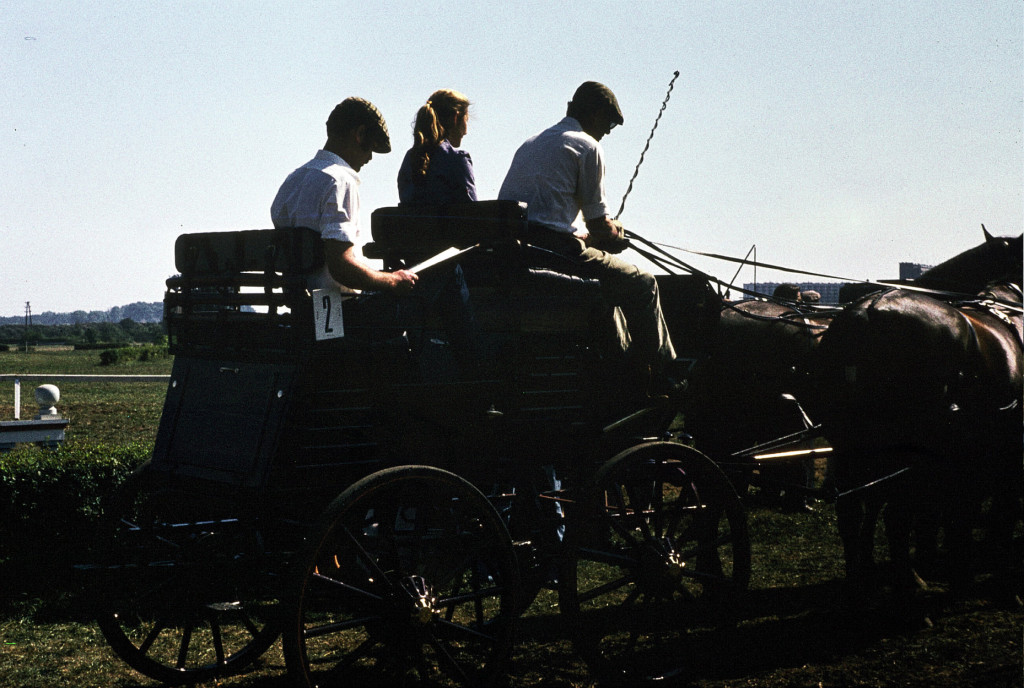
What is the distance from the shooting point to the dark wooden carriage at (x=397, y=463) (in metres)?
3.86

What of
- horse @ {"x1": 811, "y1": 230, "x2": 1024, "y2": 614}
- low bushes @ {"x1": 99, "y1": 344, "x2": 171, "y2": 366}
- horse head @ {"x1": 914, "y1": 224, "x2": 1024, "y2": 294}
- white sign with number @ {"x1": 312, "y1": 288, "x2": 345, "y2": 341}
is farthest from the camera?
low bushes @ {"x1": 99, "y1": 344, "x2": 171, "y2": 366}

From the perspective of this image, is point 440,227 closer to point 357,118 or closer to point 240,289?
point 357,118

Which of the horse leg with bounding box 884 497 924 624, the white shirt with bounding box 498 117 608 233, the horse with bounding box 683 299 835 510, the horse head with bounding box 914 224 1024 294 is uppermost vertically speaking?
the white shirt with bounding box 498 117 608 233

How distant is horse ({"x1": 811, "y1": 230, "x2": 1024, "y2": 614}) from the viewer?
6207 mm

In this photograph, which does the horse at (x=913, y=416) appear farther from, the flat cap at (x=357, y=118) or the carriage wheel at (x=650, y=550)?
the flat cap at (x=357, y=118)

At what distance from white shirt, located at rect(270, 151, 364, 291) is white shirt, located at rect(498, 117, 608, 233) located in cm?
114

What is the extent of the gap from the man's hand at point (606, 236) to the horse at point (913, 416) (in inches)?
84.0

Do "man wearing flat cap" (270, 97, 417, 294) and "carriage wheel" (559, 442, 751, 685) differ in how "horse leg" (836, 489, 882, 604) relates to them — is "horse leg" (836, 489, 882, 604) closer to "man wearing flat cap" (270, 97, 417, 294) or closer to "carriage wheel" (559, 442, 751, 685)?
"carriage wheel" (559, 442, 751, 685)

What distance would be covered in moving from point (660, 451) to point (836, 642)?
80.8 inches

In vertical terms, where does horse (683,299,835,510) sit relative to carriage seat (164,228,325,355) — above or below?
below

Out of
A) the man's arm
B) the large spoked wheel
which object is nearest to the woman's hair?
the man's arm

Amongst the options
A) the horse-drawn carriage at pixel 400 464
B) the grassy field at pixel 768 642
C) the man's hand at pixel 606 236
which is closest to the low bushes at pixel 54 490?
the grassy field at pixel 768 642

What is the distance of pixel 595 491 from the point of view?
14.3 feet

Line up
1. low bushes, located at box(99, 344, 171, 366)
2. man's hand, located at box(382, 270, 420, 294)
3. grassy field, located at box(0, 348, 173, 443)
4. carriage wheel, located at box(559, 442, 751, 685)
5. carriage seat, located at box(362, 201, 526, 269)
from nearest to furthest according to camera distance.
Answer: man's hand, located at box(382, 270, 420, 294), carriage wheel, located at box(559, 442, 751, 685), carriage seat, located at box(362, 201, 526, 269), grassy field, located at box(0, 348, 173, 443), low bushes, located at box(99, 344, 171, 366)
